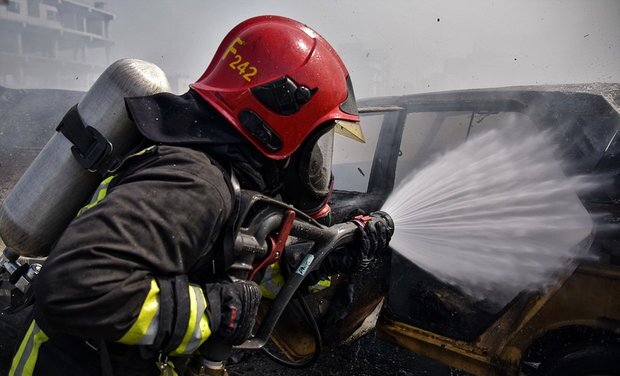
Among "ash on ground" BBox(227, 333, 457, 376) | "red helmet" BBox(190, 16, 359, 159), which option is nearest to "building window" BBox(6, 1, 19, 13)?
"ash on ground" BBox(227, 333, 457, 376)

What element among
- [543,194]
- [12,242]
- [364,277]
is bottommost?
[364,277]

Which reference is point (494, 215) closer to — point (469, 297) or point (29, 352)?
point (469, 297)

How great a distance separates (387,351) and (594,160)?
2.14m

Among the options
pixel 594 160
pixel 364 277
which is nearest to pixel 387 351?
pixel 364 277

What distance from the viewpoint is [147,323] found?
1306mm

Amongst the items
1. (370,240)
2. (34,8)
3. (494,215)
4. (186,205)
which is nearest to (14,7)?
(34,8)

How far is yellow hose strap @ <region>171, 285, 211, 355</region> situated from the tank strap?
66cm

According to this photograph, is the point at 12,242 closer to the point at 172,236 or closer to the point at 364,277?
the point at 172,236

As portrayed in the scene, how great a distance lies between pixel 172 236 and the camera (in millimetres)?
1284

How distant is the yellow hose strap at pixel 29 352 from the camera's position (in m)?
1.58

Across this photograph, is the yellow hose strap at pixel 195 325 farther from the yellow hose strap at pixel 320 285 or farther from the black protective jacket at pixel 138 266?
the yellow hose strap at pixel 320 285

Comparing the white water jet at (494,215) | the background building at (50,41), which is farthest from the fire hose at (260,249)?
the background building at (50,41)

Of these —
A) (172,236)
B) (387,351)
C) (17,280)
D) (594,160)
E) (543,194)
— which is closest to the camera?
(172,236)

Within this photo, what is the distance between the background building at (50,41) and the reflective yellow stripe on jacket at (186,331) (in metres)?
24.7
